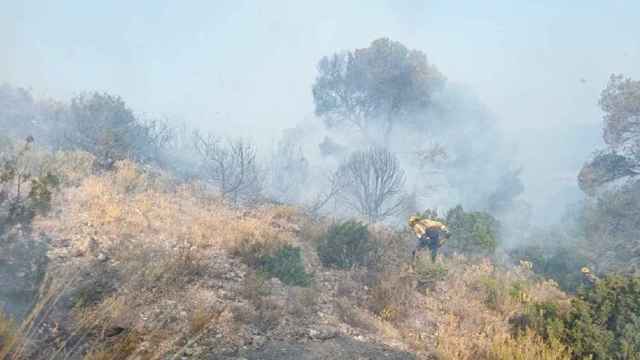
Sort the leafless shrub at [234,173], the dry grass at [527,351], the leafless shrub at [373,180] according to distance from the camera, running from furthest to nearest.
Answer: the leafless shrub at [373,180]
the leafless shrub at [234,173]
the dry grass at [527,351]

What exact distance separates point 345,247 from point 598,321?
4590 mm

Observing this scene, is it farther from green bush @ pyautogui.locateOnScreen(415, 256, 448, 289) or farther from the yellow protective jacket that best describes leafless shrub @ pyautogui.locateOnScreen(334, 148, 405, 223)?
green bush @ pyautogui.locateOnScreen(415, 256, 448, 289)

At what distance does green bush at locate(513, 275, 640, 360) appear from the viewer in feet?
Answer: 19.8

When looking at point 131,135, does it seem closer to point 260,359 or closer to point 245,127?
point 260,359

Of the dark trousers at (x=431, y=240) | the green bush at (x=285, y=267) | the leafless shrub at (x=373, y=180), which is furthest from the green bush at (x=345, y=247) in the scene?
the leafless shrub at (x=373, y=180)

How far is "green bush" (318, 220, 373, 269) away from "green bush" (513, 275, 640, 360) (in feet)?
10.5

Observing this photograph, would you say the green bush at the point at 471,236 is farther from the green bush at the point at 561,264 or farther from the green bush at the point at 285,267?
the green bush at the point at 285,267

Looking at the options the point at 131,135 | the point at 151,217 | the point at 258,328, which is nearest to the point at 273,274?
the point at 258,328

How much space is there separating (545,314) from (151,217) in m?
7.26

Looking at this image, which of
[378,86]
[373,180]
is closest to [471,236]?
[373,180]

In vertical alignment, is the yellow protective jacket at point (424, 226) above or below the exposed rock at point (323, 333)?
above

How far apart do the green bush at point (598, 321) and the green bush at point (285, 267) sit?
3.29 metres

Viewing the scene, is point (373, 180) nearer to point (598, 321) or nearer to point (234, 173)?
point (234, 173)

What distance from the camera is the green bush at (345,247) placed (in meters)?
9.86
